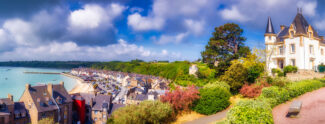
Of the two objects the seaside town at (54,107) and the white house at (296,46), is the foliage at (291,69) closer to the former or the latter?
the white house at (296,46)

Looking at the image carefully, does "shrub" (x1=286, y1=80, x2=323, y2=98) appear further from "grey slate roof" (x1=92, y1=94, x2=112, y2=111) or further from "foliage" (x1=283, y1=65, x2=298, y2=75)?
"grey slate roof" (x1=92, y1=94, x2=112, y2=111)

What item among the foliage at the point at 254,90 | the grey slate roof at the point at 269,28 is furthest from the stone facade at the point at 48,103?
the grey slate roof at the point at 269,28

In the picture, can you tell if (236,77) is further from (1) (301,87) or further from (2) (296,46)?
(2) (296,46)

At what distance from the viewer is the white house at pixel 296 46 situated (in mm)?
25375

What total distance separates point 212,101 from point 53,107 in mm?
18981

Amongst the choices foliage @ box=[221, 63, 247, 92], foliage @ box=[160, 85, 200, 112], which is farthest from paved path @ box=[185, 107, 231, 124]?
foliage @ box=[221, 63, 247, 92]

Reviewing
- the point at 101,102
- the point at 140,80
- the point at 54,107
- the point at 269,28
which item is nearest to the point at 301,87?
the point at 269,28

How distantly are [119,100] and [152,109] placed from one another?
2272 centimetres

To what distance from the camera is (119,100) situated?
37.3m

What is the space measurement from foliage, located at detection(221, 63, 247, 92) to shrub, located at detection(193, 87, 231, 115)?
2.98 m

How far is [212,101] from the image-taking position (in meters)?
18.1

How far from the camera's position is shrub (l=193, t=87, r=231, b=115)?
58.7 ft

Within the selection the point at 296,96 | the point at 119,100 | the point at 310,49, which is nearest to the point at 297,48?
the point at 310,49

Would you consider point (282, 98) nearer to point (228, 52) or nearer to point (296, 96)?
point (296, 96)
